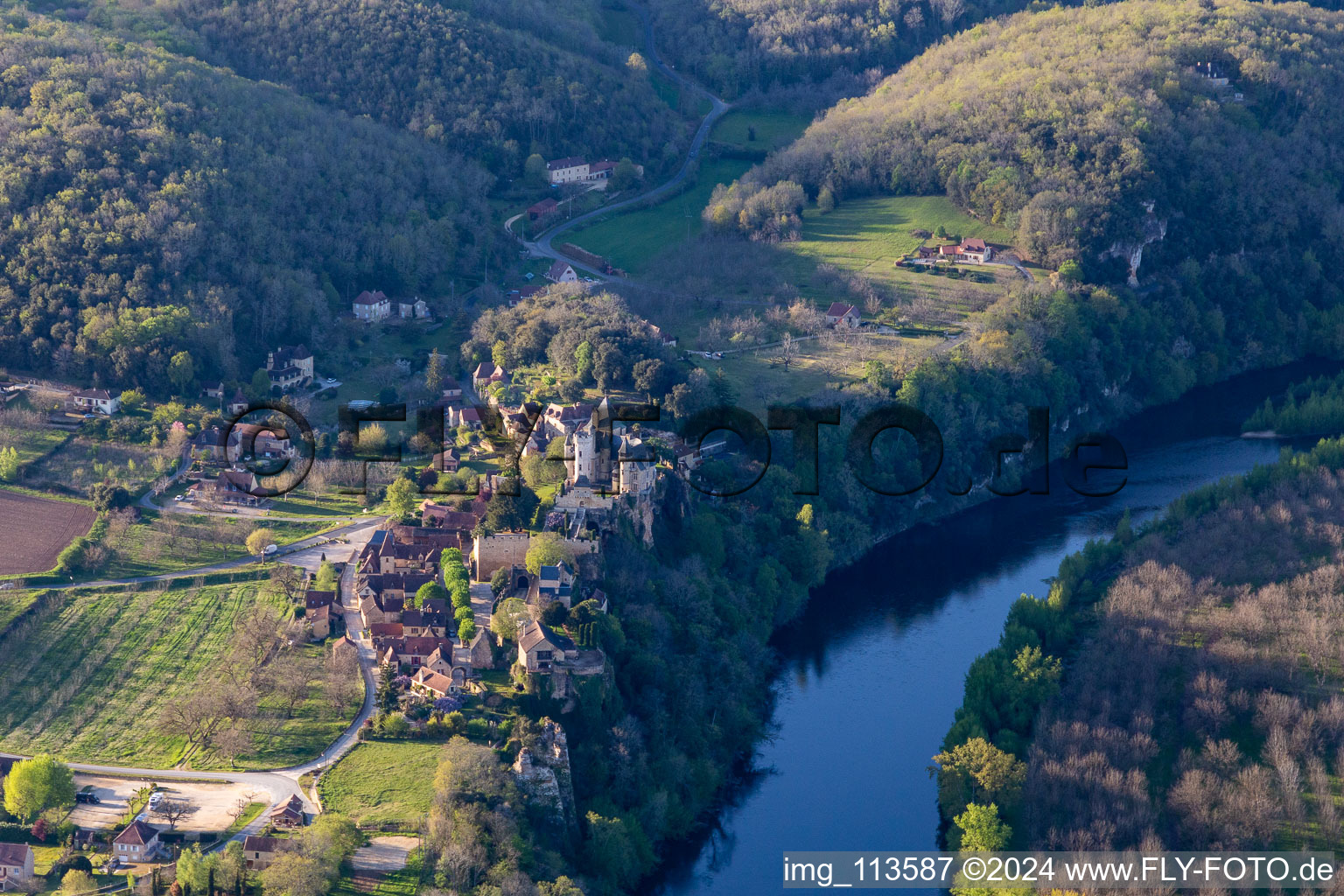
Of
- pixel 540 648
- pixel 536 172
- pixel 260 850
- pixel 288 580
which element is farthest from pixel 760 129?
pixel 260 850

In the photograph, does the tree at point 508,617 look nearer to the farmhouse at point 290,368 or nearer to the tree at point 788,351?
the farmhouse at point 290,368

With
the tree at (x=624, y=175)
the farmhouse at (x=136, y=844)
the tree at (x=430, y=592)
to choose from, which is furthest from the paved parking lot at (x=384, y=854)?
the tree at (x=624, y=175)

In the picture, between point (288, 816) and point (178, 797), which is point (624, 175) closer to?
point (178, 797)

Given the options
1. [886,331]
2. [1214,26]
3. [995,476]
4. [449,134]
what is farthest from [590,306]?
[1214,26]

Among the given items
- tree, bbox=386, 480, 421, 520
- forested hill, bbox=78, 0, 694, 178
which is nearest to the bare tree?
tree, bbox=386, 480, 421, 520

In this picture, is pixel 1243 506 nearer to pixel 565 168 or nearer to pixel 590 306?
pixel 590 306

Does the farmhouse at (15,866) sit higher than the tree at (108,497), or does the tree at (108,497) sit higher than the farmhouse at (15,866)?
the tree at (108,497)
